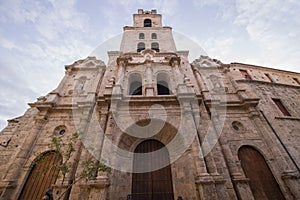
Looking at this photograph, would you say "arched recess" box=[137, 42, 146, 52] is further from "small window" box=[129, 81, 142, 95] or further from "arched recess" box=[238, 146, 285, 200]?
"arched recess" box=[238, 146, 285, 200]

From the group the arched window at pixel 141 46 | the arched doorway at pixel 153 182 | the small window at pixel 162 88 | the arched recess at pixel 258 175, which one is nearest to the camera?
the arched recess at pixel 258 175

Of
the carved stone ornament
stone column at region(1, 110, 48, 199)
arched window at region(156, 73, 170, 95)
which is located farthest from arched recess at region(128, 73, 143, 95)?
stone column at region(1, 110, 48, 199)

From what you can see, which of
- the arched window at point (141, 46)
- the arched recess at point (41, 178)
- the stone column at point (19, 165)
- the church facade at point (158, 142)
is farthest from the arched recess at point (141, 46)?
the arched recess at point (41, 178)

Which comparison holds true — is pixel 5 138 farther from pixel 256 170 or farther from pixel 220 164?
pixel 256 170

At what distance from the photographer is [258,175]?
836cm

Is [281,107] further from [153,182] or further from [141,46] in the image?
[141,46]

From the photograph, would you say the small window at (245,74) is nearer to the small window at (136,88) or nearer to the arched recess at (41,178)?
the small window at (136,88)

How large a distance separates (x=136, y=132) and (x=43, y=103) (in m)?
6.97

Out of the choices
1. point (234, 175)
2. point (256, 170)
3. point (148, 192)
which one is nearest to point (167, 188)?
point (148, 192)

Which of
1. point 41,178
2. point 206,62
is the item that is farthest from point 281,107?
point 41,178

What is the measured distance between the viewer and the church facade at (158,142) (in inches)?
293

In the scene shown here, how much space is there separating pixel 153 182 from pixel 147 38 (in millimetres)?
17546

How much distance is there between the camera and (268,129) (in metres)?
9.86

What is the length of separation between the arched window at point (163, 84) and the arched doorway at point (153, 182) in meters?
6.11
